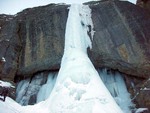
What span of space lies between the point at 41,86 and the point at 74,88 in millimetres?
3202

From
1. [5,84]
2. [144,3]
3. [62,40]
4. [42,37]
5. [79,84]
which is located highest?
[144,3]

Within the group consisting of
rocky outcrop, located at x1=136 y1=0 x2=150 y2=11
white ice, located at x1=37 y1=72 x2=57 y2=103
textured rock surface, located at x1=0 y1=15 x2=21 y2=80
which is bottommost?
white ice, located at x1=37 y1=72 x2=57 y2=103

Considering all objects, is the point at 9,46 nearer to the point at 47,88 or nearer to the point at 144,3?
the point at 47,88

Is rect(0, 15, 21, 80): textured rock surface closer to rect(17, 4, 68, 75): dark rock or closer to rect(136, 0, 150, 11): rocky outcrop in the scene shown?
rect(17, 4, 68, 75): dark rock

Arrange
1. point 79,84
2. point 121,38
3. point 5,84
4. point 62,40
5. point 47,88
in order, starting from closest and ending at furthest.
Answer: point 79,84 < point 5,84 < point 47,88 < point 121,38 < point 62,40

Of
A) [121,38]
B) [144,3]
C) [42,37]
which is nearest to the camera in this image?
[121,38]

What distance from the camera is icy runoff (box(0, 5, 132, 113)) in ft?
37.9

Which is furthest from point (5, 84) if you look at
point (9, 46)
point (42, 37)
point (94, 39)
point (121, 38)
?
point (121, 38)

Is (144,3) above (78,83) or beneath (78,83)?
above

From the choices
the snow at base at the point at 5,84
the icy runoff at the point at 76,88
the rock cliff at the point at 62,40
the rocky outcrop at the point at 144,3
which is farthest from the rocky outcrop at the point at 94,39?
the rocky outcrop at the point at 144,3

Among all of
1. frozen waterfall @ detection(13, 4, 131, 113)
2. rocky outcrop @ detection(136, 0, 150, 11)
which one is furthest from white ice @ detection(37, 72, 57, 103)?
rocky outcrop @ detection(136, 0, 150, 11)

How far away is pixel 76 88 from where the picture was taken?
12461 millimetres

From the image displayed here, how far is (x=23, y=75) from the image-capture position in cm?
1577

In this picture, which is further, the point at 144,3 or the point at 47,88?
the point at 144,3
